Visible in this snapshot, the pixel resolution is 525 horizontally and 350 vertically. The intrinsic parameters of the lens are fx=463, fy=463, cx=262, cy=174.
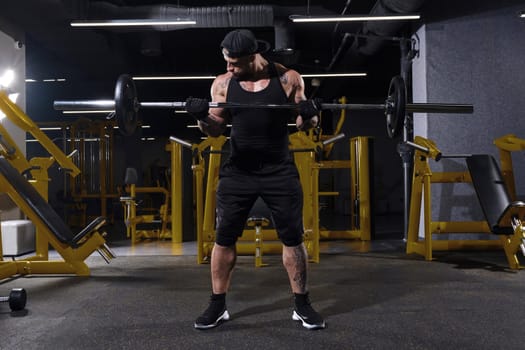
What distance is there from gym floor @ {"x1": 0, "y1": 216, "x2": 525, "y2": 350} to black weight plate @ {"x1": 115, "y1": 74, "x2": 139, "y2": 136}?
2.92 feet

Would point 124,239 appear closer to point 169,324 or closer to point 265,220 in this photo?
point 265,220

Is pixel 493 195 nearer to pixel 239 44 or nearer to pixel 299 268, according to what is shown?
pixel 299 268

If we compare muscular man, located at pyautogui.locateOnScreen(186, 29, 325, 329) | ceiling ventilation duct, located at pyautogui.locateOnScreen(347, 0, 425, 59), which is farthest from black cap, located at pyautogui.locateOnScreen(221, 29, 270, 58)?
ceiling ventilation duct, located at pyautogui.locateOnScreen(347, 0, 425, 59)

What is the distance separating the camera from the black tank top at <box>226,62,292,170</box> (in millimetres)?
2031

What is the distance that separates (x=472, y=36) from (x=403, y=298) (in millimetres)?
3249

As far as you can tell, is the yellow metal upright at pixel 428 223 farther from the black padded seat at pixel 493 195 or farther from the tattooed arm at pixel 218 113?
the tattooed arm at pixel 218 113

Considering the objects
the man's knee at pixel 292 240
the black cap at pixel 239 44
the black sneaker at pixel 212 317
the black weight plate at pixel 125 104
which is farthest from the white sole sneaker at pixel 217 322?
the black cap at pixel 239 44

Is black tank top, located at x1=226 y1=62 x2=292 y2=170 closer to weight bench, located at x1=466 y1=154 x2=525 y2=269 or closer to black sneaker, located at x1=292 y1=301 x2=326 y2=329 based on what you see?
black sneaker, located at x1=292 y1=301 x2=326 y2=329

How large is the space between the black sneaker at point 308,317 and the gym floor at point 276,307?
0.03 meters

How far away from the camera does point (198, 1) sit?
266 inches

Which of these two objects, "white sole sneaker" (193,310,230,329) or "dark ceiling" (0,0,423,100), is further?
"dark ceiling" (0,0,423,100)

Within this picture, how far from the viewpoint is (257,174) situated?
204 centimetres

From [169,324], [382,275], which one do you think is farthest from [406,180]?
[169,324]

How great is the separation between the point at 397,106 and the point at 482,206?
1886mm
